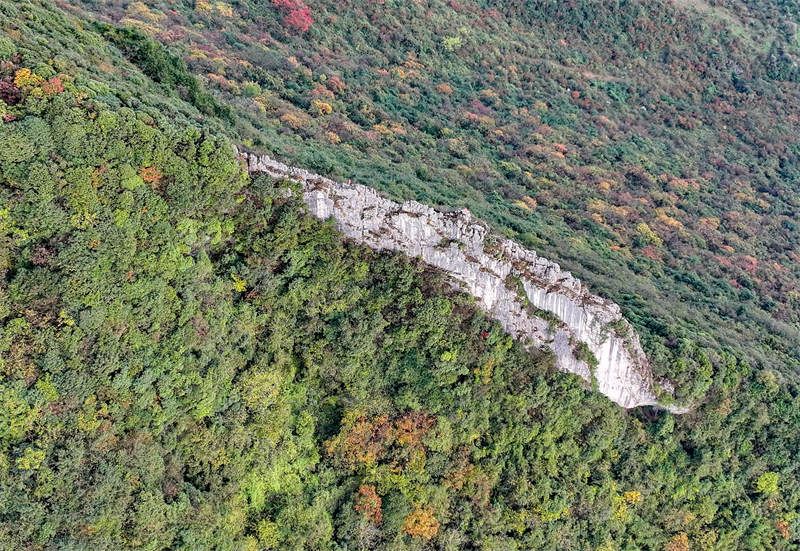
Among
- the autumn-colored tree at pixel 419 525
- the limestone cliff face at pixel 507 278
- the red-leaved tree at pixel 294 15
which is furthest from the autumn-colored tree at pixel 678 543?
the red-leaved tree at pixel 294 15

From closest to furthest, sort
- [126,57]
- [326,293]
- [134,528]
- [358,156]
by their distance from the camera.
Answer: [134,528], [326,293], [126,57], [358,156]

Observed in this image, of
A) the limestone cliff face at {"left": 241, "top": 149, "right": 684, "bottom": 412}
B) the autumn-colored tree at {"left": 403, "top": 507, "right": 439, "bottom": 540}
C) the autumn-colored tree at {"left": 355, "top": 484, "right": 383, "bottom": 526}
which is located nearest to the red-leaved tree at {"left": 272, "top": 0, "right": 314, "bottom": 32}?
the limestone cliff face at {"left": 241, "top": 149, "right": 684, "bottom": 412}

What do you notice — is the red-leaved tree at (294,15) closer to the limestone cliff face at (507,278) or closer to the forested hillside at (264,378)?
the forested hillside at (264,378)

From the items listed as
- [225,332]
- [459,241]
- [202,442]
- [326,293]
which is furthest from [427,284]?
[202,442]

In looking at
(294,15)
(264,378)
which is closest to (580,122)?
(294,15)

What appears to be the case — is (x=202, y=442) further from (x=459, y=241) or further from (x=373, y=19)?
(x=373, y=19)

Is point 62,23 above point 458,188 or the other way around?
above

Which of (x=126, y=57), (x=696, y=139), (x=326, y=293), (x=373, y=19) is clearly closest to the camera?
(x=326, y=293)
